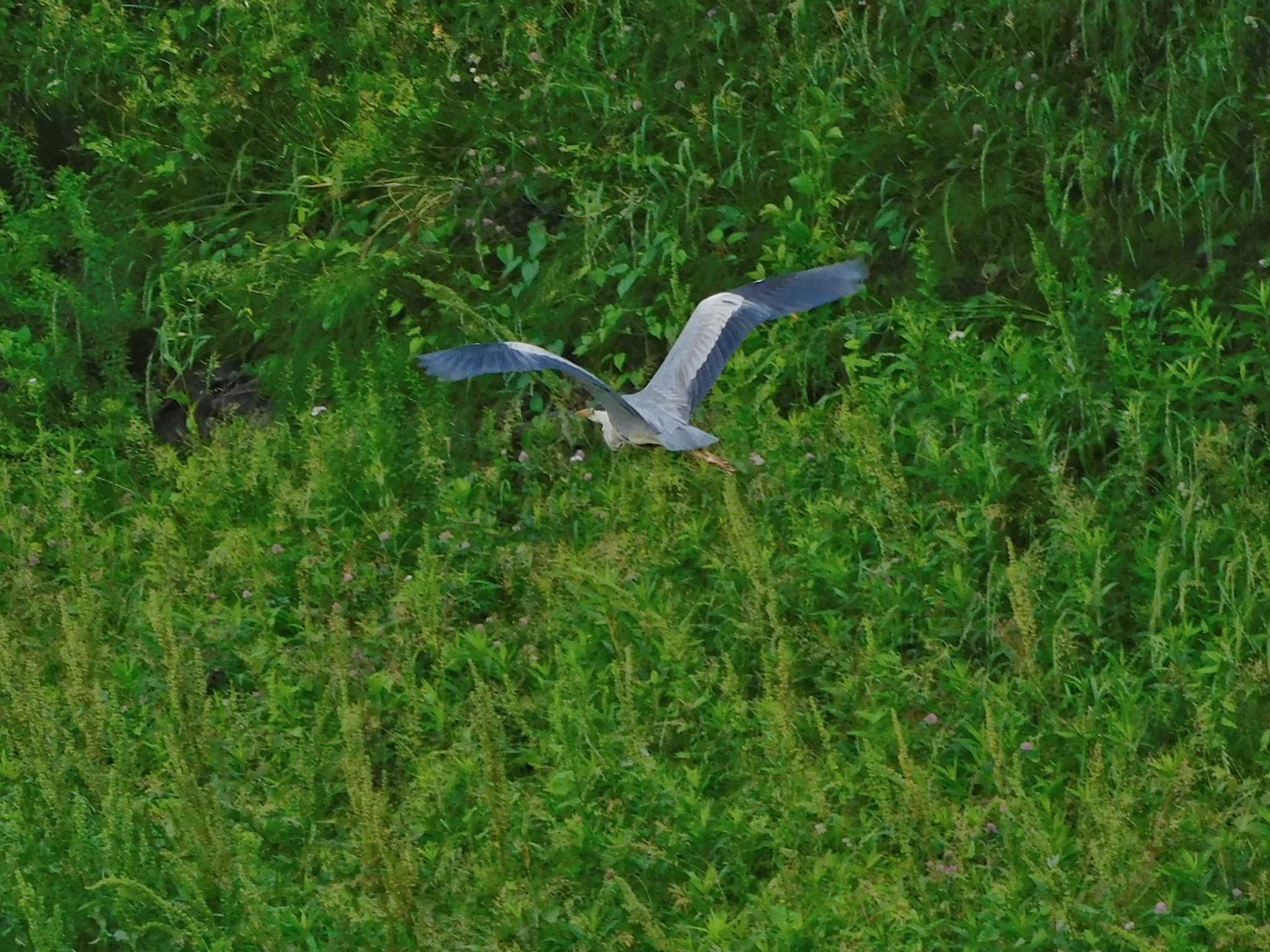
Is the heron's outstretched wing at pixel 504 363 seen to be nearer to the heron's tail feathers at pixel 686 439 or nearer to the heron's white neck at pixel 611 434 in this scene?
the heron's tail feathers at pixel 686 439

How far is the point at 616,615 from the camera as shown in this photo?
4.21 meters

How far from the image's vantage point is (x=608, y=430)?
466cm

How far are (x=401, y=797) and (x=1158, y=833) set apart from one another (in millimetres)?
1695

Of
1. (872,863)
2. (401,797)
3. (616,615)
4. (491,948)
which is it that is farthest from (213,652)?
(872,863)

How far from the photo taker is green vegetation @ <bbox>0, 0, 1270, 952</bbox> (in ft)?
11.5

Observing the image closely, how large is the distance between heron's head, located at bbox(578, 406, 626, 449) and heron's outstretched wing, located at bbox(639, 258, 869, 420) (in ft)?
0.59

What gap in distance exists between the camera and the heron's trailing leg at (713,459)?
4.47 m

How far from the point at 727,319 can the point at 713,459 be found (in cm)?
36

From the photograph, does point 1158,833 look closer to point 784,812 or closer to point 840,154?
point 784,812

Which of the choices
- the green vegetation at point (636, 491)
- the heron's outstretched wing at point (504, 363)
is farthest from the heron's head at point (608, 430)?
the heron's outstretched wing at point (504, 363)

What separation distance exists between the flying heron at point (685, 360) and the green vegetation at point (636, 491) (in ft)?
0.59

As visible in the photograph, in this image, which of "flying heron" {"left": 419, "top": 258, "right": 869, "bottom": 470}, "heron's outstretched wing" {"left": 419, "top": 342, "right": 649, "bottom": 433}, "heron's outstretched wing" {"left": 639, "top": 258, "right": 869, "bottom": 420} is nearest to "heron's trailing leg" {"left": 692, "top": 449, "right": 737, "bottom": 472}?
"flying heron" {"left": 419, "top": 258, "right": 869, "bottom": 470}

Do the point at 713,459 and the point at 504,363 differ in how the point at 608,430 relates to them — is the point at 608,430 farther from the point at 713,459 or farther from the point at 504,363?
the point at 504,363

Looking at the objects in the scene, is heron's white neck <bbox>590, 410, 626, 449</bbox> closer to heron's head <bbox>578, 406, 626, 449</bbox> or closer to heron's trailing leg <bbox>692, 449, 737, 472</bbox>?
heron's head <bbox>578, 406, 626, 449</bbox>
